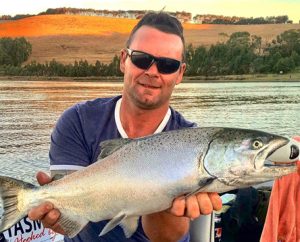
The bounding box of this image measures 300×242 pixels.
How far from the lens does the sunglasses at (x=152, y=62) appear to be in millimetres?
3852

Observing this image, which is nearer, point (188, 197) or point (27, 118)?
point (188, 197)

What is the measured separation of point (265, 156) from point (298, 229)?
6.54 ft

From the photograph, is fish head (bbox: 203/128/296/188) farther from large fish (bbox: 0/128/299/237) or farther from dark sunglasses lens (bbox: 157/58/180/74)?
dark sunglasses lens (bbox: 157/58/180/74)

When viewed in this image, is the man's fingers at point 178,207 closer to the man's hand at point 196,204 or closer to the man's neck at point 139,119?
the man's hand at point 196,204

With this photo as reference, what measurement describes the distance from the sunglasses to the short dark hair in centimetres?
18

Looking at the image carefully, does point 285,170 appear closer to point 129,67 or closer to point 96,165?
point 96,165

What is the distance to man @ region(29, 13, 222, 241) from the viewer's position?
3.84 m

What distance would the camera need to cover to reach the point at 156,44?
154 inches

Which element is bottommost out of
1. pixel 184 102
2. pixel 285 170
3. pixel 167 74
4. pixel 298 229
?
pixel 184 102

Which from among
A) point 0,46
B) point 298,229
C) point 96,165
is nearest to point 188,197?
point 96,165

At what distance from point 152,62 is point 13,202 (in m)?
1.34

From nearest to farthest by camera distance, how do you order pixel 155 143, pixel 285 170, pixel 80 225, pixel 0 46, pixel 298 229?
pixel 285 170 < pixel 155 143 < pixel 80 225 < pixel 298 229 < pixel 0 46

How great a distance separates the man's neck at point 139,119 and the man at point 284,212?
1420 mm

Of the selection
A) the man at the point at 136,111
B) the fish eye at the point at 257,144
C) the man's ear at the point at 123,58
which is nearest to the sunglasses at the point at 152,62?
the man at the point at 136,111
